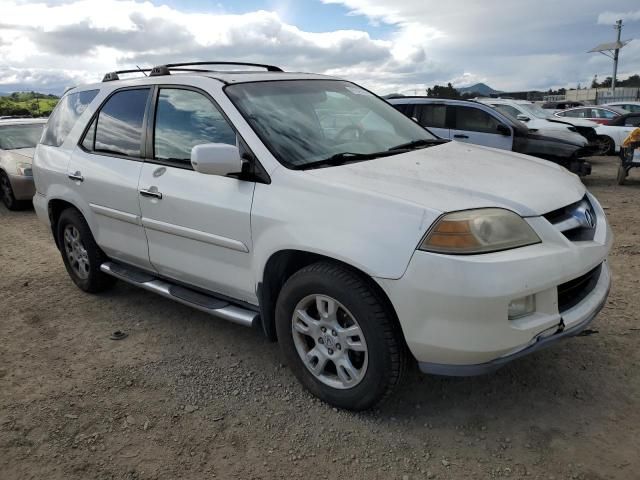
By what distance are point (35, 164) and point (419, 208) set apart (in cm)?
386

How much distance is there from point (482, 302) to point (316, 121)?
1.63 metres

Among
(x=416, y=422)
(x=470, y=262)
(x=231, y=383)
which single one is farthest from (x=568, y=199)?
(x=231, y=383)

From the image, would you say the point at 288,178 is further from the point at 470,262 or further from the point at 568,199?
the point at 568,199

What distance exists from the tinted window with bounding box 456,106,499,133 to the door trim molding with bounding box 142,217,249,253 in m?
7.42

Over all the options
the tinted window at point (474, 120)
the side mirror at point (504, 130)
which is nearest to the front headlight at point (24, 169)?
the tinted window at point (474, 120)

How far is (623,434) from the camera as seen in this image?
2645 mm

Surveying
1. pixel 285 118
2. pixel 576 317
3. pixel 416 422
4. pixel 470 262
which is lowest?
pixel 416 422

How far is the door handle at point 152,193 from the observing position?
3537mm

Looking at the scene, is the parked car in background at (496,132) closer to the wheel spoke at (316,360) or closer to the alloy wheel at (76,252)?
the alloy wheel at (76,252)

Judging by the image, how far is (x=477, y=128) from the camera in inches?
384

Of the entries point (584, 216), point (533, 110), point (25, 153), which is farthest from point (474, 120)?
point (25, 153)

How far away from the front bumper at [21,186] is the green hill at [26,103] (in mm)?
12279

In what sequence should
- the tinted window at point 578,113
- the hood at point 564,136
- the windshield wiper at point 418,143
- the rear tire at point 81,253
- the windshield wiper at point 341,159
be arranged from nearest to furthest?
the windshield wiper at point 341,159 < the windshield wiper at point 418,143 < the rear tire at point 81,253 < the hood at point 564,136 < the tinted window at point 578,113

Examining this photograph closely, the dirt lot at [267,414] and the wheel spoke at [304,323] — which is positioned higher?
the wheel spoke at [304,323]
